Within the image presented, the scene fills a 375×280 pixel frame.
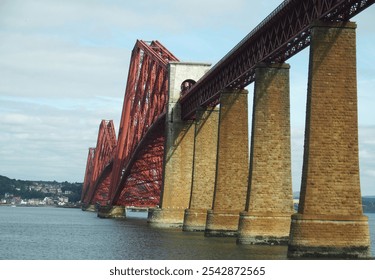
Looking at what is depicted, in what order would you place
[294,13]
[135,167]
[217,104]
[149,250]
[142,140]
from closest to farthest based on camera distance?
[294,13] < [149,250] < [217,104] < [142,140] < [135,167]

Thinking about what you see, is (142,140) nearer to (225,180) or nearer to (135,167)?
(135,167)

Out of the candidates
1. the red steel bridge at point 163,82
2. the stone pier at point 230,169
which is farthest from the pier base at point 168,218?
the stone pier at point 230,169

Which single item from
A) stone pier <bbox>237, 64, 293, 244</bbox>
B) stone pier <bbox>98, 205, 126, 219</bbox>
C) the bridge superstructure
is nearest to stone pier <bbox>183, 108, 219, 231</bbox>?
the bridge superstructure

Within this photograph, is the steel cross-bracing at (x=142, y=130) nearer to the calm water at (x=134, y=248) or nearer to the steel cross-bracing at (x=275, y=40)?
the steel cross-bracing at (x=275, y=40)

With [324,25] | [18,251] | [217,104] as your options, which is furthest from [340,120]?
[217,104]

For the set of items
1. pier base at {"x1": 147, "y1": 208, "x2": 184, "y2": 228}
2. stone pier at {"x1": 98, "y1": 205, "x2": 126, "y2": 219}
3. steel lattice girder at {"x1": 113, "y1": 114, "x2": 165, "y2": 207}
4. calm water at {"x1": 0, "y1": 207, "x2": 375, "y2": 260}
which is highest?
steel lattice girder at {"x1": 113, "y1": 114, "x2": 165, "y2": 207}

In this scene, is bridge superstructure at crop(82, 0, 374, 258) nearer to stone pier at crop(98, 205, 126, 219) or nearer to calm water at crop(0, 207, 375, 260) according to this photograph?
calm water at crop(0, 207, 375, 260)
